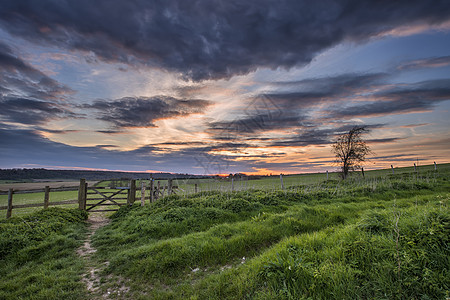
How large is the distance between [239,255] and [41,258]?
25.4 ft

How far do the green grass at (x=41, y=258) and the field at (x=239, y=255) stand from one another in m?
0.04

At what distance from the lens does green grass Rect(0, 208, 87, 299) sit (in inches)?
221

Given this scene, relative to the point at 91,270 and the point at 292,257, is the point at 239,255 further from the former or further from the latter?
the point at 91,270

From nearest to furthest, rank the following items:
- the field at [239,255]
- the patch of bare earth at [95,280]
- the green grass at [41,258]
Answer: the field at [239,255] → the patch of bare earth at [95,280] → the green grass at [41,258]

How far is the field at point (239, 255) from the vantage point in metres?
3.42

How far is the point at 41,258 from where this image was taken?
306 inches

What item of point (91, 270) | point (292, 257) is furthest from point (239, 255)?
point (91, 270)

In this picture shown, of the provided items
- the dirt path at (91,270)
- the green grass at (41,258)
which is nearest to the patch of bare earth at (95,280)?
Answer: the dirt path at (91,270)

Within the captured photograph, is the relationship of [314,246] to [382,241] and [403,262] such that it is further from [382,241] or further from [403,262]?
[403,262]

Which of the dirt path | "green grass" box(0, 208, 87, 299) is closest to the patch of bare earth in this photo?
the dirt path

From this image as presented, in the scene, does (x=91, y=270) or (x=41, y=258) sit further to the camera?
(x=41, y=258)

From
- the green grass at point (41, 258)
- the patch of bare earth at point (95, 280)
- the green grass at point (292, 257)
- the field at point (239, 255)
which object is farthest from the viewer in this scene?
the green grass at point (41, 258)

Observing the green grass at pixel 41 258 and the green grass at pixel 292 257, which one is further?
the green grass at pixel 41 258

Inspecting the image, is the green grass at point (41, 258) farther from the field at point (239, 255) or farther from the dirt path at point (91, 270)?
the dirt path at point (91, 270)
